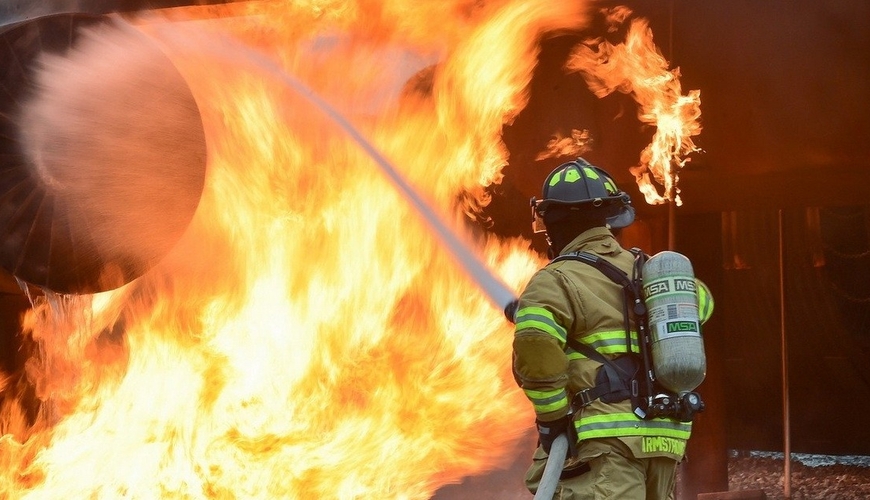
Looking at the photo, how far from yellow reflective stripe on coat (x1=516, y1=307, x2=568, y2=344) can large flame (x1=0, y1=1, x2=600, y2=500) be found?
3279 millimetres

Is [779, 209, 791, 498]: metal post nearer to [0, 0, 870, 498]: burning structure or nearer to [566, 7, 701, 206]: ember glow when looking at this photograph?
[0, 0, 870, 498]: burning structure

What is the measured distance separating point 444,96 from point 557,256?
3.00 meters

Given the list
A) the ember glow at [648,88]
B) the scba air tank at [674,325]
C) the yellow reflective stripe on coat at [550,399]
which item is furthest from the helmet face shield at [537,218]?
the ember glow at [648,88]

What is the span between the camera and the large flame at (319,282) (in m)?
6.31

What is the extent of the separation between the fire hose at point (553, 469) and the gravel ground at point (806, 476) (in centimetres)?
532

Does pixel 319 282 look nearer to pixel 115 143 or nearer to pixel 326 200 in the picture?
pixel 326 200

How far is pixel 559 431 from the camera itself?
10.9ft

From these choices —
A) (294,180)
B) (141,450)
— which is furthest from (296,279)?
(141,450)

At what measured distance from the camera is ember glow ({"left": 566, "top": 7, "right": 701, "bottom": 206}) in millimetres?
5891

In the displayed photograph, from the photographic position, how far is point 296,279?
6.51 meters

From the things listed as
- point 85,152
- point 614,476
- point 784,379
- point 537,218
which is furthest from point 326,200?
point 784,379

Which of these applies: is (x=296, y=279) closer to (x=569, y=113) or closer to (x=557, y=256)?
(x=569, y=113)

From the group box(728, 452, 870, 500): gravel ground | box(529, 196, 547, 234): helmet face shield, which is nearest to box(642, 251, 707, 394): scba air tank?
box(529, 196, 547, 234): helmet face shield

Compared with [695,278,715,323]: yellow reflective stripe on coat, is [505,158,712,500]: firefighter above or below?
below
